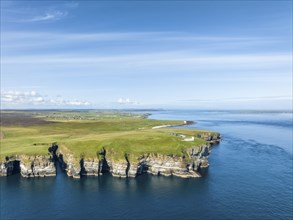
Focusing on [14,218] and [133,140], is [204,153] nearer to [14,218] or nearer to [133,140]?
[133,140]

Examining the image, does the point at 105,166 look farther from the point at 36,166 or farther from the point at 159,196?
the point at 159,196

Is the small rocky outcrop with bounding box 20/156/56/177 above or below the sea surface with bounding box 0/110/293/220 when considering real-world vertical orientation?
above

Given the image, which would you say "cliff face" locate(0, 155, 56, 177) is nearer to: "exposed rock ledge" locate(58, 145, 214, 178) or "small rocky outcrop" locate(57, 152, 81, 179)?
"small rocky outcrop" locate(57, 152, 81, 179)

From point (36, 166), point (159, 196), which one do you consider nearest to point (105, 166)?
point (36, 166)

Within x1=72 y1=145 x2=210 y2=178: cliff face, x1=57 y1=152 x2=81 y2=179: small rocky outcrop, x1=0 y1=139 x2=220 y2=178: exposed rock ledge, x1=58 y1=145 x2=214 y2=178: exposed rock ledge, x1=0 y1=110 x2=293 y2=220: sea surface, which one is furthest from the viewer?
x1=72 y1=145 x2=210 y2=178: cliff face

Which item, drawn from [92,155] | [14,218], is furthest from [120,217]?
[92,155]

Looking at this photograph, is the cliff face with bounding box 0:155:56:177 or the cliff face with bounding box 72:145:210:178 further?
the cliff face with bounding box 72:145:210:178

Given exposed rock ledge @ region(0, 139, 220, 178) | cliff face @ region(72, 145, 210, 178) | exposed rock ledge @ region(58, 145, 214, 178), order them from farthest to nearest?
1. cliff face @ region(72, 145, 210, 178)
2. exposed rock ledge @ region(58, 145, 214, 178)
3. exposed rock ledge @ region(0, 139, 220, 178)

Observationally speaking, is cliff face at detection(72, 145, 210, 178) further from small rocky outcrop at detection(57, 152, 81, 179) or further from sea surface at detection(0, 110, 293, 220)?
sea surface at detection(0, 110, 293, 220)

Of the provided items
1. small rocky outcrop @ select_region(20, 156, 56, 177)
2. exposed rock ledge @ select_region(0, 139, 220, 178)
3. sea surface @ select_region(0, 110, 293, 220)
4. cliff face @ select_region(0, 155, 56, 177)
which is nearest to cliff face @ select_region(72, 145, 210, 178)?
exposed rock ledge @ select_region(0, 139, 220, 178)
